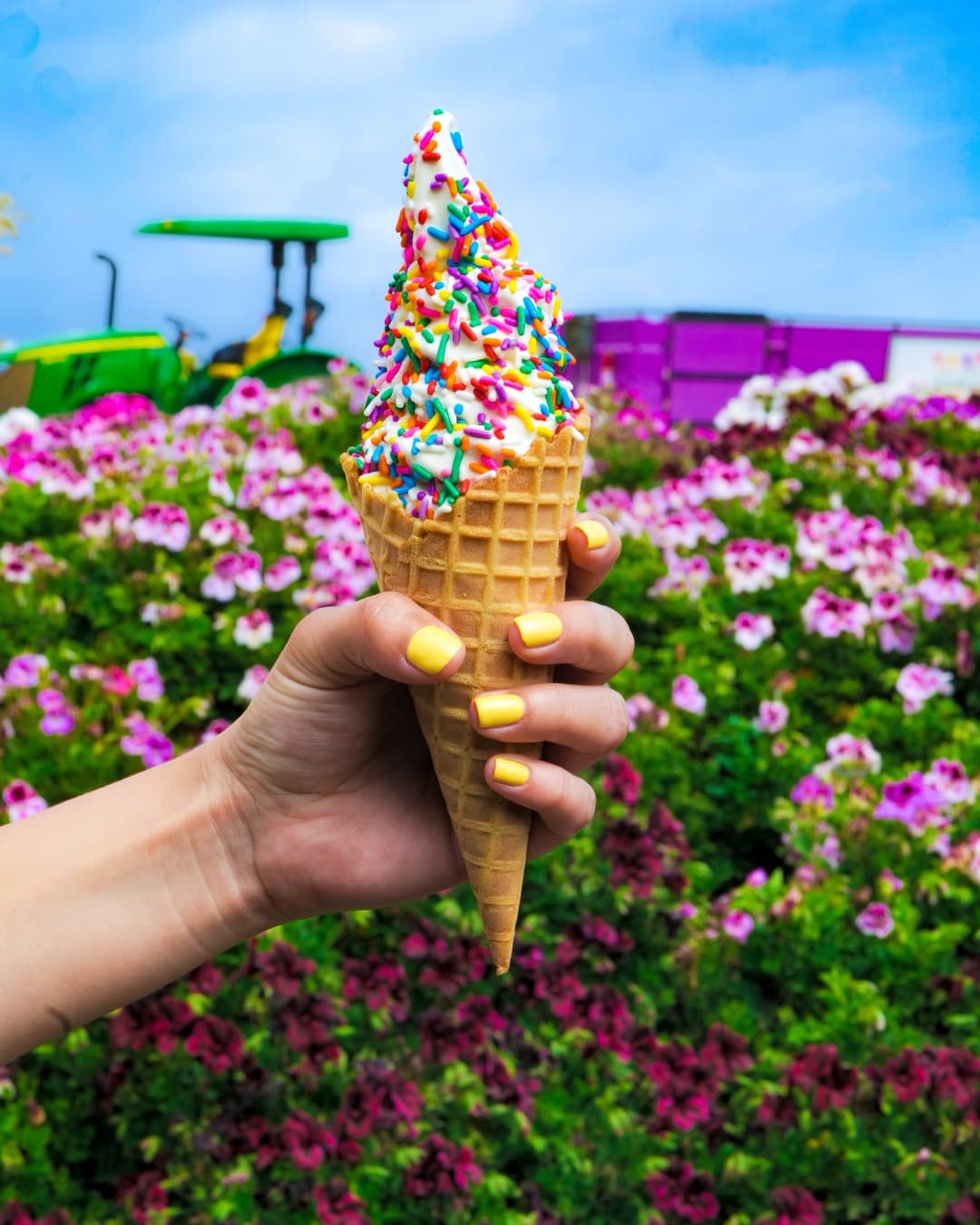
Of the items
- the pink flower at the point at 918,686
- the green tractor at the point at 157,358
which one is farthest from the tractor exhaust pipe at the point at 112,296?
the pink flower at the point at 918,686

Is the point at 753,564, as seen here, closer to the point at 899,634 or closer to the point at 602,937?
the point at 899,634

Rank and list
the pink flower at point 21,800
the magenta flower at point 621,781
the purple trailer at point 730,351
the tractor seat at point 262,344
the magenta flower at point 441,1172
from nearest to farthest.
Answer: the magenta flower at point 441,1172 < the pink flower at point 21,800 < the magenta flower at point 621,781 < the tractor seat at point 262,344 < the purple trailer at point 730,351

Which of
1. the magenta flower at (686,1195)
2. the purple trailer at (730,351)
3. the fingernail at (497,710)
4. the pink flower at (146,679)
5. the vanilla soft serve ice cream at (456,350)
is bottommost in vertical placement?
the magenta flower at (686,1195)

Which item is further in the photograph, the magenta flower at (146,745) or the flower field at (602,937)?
the magenta flower at (146,745)

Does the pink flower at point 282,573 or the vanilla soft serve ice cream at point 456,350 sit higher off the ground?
the vanilla soft serve ice cream at point 456,350

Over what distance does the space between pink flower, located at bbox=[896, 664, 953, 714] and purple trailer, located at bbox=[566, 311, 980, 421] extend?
30.7ft

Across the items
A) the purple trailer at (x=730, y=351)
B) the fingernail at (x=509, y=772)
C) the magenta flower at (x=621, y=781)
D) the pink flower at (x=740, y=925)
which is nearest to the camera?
the fingernail at (x=509, y=772)

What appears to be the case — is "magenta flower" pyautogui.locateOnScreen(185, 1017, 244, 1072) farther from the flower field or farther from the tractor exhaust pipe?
the tractor exhaust pipe

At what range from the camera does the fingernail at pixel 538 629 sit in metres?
1.67

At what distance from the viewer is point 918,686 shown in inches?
187

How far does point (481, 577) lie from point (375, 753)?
0.41 m

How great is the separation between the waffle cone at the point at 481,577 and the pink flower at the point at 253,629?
254 cm

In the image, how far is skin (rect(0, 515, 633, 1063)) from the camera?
1.85 m

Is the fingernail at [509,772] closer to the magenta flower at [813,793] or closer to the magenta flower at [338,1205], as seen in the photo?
the magenta flower at [338,1205]
